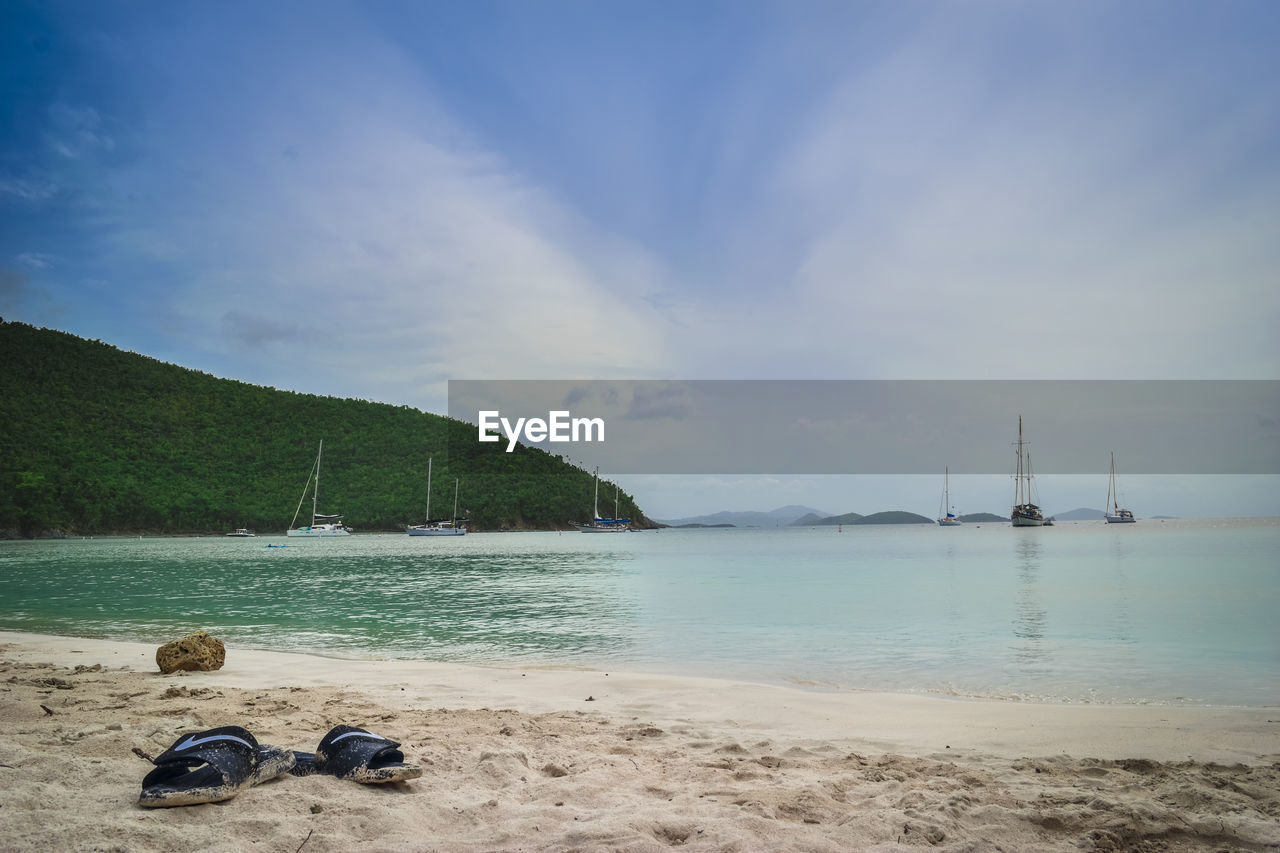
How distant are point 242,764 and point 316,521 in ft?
302

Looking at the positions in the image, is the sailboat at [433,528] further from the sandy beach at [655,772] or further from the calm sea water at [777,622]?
the sandy beach at [655,772]

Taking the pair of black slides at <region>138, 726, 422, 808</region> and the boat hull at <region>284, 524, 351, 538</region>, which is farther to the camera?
the boat hull at <region>284, 524, 351, 538</region>

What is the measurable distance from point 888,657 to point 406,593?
16.5m

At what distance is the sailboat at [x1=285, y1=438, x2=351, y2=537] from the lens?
8588 cm

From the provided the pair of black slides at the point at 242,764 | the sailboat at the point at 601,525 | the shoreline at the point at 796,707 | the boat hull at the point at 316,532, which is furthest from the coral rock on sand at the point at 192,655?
the sailboat at the point at 601,525

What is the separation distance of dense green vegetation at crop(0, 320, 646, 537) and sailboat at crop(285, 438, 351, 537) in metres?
1.35

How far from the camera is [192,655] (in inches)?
364

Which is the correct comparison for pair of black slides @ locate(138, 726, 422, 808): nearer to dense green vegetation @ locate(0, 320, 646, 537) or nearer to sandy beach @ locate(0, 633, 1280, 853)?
sandy beach @ locate(0, 633, 1280, 853)

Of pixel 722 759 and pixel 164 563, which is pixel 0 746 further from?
pixel 164 563

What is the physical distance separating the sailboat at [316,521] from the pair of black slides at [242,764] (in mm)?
88030

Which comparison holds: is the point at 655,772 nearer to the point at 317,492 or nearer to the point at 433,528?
the point at 317,492

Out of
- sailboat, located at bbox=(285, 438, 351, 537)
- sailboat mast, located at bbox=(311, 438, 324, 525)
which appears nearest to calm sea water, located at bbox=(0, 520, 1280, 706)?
sailboat, located at bbox=(285, 438, 351, 537)

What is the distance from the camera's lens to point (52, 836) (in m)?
3.49

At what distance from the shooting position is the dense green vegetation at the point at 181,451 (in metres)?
72.9
